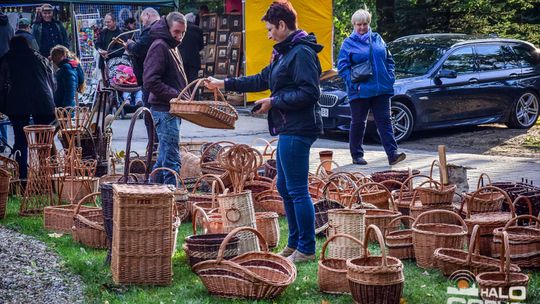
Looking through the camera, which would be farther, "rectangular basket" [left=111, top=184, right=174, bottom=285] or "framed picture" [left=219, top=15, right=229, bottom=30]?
"framed picture" [left=219, top=15, right=229, bottom=30]

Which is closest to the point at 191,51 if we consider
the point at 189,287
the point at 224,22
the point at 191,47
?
the point at 191,47

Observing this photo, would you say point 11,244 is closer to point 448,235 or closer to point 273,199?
point 273,199

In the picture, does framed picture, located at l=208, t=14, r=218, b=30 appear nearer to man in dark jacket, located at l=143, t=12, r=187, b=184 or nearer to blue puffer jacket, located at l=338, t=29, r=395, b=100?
blue puffer jacket, located at l=338, t=29, r=395, b=100

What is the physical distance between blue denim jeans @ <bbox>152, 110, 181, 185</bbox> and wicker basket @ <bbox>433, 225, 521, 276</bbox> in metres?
3.55

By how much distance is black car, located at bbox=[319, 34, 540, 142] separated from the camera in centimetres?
1579

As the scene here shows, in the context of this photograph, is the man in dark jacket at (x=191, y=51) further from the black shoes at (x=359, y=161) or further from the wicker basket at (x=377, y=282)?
the wicker basket at (x=377, y=282)

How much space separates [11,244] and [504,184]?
470cm

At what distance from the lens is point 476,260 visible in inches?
265

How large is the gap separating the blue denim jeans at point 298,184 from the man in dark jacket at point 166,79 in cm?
248

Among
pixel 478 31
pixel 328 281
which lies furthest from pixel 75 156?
pixel 478 31

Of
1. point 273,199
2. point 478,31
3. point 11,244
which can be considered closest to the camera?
point 11,244

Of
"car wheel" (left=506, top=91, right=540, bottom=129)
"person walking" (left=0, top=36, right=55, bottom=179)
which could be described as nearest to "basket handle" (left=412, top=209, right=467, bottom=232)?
"person walking" (left=0, top=36, right=55, bottom=179)

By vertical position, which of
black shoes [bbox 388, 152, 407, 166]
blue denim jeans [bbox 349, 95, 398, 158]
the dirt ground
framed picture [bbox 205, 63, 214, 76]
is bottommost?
the dirt ground

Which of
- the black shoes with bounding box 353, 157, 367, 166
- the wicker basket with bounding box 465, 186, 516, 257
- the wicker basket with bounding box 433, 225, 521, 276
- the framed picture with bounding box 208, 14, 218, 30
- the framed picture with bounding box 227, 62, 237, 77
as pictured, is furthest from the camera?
the framed picture with bounding box 208, 14, 218, 30
